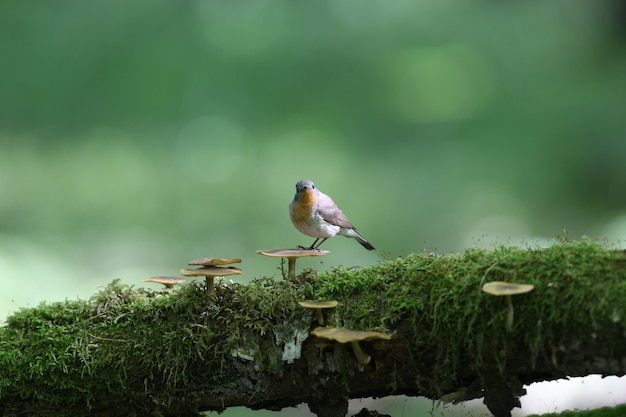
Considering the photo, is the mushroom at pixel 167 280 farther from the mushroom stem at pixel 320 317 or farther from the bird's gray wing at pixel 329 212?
the bird's gray wing at pixel 329 212

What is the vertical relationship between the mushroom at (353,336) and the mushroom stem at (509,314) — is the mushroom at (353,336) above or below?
below

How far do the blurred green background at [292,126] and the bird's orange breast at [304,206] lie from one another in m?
3.79

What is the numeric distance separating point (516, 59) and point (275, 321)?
7246 millimetres

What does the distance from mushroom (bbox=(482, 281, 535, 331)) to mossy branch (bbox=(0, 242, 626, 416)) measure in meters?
0.04

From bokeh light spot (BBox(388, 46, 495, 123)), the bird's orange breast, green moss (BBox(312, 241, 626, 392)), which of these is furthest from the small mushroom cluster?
bokeh light spot (BBox(388, 46, 495, 123))

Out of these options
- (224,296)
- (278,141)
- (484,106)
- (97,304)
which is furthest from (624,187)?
(97,304)

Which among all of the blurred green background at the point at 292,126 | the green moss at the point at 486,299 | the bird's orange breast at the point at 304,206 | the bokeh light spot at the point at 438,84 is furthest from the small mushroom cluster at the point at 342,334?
the bokeh light spot at the point at 438,84

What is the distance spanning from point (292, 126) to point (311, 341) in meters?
6.04

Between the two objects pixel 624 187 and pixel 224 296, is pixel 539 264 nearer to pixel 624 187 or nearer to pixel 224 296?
pixel 224 296

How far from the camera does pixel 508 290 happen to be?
7.75ft

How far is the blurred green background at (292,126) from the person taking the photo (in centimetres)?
813

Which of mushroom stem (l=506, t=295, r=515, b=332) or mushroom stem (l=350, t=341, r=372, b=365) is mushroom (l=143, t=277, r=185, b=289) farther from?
mushroom stem (l=506, t=295, r=515, b=332)

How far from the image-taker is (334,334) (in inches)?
101

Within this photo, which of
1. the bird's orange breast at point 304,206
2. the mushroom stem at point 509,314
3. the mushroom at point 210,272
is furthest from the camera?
the bird's orange breast at point 304,206
